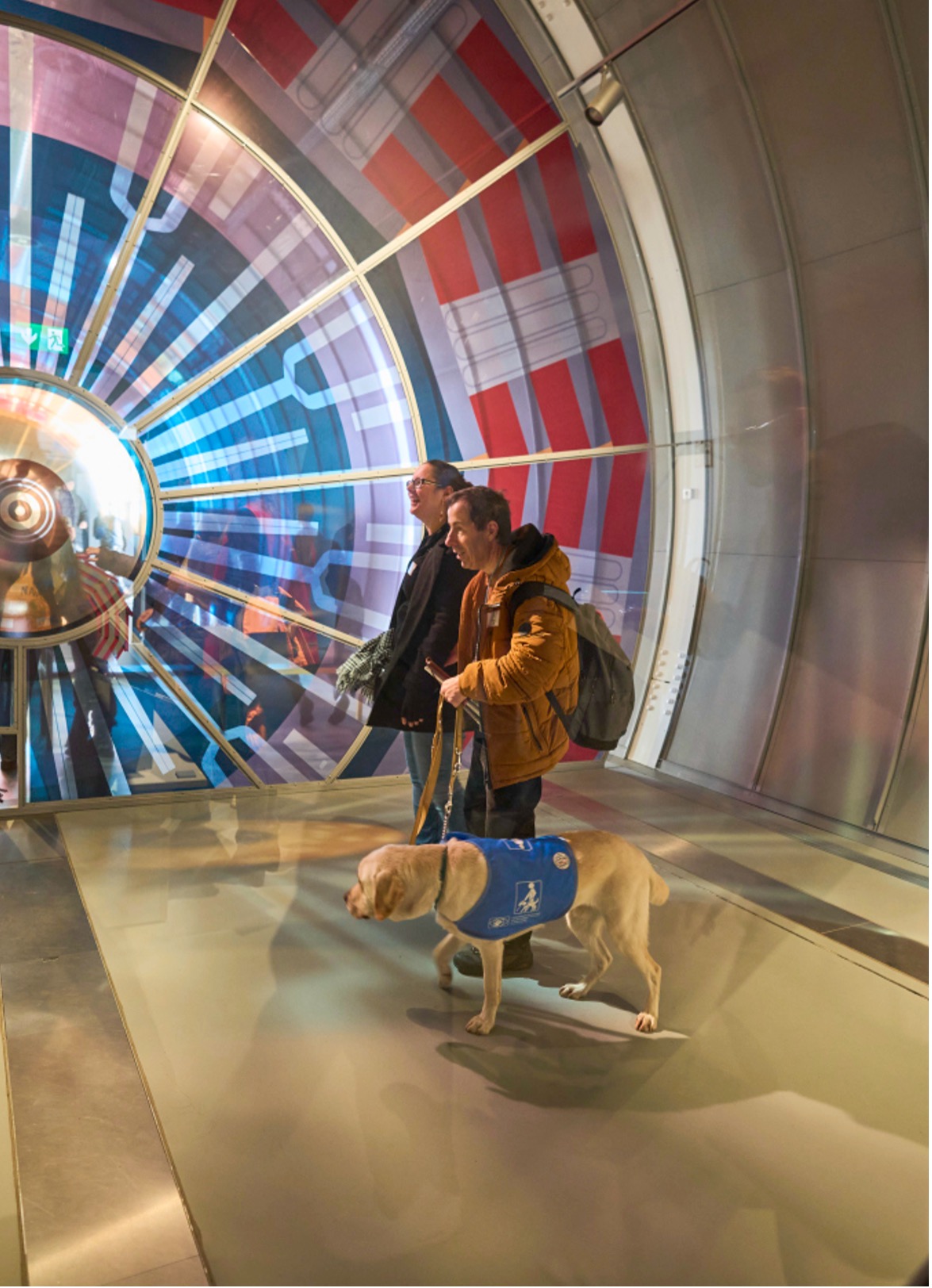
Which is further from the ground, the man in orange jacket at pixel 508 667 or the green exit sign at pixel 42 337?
the green exit sign at pixel 42 337

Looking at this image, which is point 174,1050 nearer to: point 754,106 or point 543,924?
point 543,924

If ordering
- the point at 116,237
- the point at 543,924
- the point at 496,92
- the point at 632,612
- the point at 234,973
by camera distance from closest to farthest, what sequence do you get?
1. the point at 543,924
2. the point at 632,612
3. the point at 234,973
4. the point at 496,92
5. the point at 116,237

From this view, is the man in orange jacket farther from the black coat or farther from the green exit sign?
the green exit sign

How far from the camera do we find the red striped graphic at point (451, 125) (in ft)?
8.95

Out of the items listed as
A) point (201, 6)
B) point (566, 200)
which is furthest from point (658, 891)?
point (201, 6)

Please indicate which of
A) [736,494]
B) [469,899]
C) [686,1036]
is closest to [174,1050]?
[469,899]

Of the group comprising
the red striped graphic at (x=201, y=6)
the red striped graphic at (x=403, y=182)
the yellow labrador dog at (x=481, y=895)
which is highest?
the red striped graphic at (x=201, y=6)

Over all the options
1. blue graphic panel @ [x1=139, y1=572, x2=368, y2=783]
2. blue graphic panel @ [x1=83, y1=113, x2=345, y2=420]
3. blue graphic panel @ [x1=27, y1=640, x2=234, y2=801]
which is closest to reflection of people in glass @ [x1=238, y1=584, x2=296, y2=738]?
blue graphic panel @ [x1=139, y1=572, x2=368, y2=783]

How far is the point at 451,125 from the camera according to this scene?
278 cm

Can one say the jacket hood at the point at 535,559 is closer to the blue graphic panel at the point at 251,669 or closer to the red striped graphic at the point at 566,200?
the red striped graphic at the point at 566,200

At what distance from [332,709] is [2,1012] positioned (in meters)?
1.24

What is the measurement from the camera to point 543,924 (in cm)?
200

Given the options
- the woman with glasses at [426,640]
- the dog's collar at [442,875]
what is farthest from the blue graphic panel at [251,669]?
the dog's collar at [442,875]

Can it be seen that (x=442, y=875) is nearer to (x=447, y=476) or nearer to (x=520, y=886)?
(x=520, y=886)
